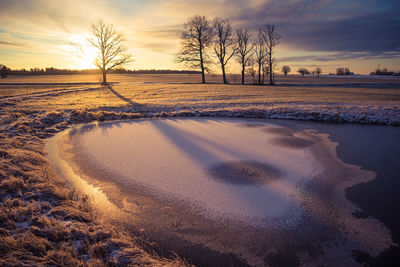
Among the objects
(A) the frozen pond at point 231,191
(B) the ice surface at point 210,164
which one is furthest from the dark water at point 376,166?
(B) the ice surface at point 210,164

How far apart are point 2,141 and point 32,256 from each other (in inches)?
253

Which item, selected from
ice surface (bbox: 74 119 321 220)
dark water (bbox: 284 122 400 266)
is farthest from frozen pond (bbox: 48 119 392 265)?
dark water (bbox: 284 122 400 266)

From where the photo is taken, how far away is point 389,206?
14.3ft

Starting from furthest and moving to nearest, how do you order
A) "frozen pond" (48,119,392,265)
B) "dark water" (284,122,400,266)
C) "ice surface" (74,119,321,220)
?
"ice surface" (74,119,321,220), "dark water" (284,122,400,266), "frozen pond" (48,119,392,265)

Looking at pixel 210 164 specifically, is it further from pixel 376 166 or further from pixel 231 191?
pixel 376 166

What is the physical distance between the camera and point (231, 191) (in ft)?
16.4

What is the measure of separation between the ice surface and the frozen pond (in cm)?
3

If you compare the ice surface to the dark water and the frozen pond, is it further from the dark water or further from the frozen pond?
the dark water

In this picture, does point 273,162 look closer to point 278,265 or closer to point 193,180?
point 193,180

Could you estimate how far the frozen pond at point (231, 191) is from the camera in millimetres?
3439

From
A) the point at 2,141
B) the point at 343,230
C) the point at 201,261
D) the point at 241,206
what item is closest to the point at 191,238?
the point at 201,261

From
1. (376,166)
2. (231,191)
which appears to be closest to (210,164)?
(231,191)

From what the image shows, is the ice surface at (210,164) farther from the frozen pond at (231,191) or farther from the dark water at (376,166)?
the dark water at (376,166)

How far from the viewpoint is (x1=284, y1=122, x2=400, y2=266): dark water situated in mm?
3773
